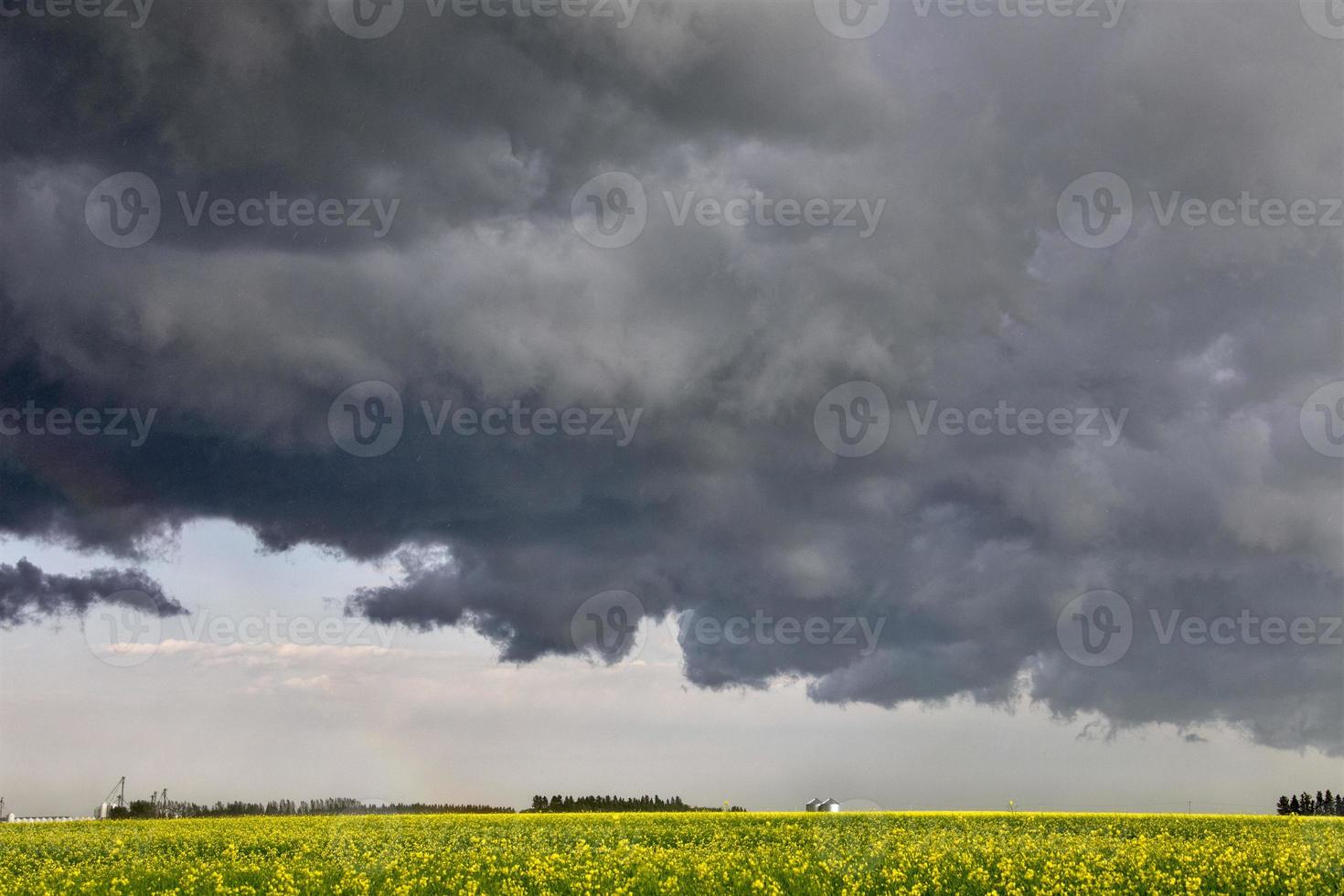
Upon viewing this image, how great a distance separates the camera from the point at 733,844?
35.9 meters

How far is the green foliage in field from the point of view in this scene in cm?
2597

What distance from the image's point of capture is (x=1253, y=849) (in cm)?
3278

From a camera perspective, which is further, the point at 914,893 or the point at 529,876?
the point at 529,876

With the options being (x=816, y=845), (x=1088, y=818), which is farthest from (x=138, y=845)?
(x=1088, y=818)

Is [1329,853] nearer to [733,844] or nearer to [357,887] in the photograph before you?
[733,844]

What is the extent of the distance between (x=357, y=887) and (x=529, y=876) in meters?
4.66

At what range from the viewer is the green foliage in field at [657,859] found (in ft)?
85.2

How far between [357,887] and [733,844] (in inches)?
580

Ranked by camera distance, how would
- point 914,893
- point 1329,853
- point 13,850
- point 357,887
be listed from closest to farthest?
point 914,893
point 357,887
point 1329,853
point 13,850

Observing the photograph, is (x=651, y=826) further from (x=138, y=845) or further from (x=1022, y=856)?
(x=138, y=845)

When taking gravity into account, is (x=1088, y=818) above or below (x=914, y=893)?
below

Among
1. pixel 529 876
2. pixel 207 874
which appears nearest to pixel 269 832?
pixel 207 874

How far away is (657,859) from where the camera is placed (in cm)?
2934

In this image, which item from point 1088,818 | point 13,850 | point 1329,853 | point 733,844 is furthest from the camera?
point 1088,818
